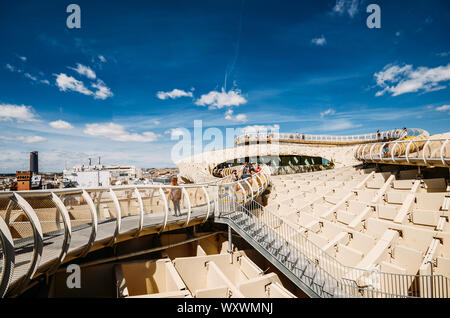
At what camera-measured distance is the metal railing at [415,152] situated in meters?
9.26

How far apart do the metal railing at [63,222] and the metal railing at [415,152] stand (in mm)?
10660

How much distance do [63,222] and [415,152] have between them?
1579 centimetres

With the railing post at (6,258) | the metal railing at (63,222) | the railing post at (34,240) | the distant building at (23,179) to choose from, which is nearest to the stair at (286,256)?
the metal railing at (63,222)

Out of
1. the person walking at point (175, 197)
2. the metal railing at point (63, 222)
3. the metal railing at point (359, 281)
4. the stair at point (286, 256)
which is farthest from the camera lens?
the person walking at point (175, 197)

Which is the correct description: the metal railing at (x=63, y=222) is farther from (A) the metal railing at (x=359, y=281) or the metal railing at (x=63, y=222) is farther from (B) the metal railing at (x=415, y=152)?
(B) the metal railing at (x=415, y=152)

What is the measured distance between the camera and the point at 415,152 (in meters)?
11.4

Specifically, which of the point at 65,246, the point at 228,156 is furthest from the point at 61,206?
the point at 228,156

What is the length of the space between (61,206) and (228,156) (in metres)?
25.6

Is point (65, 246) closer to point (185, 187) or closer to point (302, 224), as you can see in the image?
point (185, 187)

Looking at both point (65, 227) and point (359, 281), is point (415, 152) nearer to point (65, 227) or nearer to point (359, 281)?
point (359, 281)

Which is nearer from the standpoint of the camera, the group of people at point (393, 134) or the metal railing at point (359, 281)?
the metal railing at point (359, 281)

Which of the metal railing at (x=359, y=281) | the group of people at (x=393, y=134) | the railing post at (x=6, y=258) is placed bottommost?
the metal railing at (x=359, y=281)

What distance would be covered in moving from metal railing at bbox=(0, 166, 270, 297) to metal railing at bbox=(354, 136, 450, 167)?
1066 cm

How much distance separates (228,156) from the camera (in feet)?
97.7
